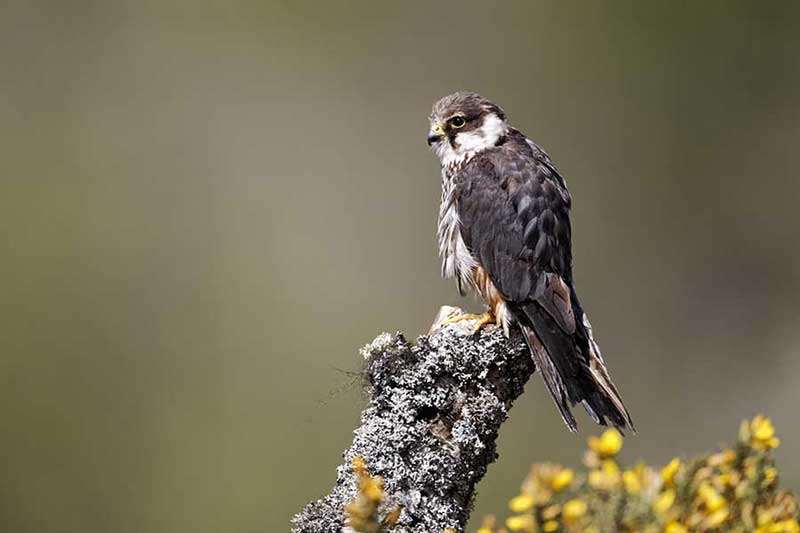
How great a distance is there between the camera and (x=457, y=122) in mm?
4492

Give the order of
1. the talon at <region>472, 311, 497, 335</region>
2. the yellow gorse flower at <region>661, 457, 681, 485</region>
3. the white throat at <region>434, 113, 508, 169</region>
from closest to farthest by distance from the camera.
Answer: the yellow gorse flower at <region>661, 457, 681, 485</region> → the talon at <region>472, 311, 497, 335</region> → the white throat at <region>434, 113, 508, 169</region>

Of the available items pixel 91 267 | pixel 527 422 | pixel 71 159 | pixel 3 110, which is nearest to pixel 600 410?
pixel 527 422

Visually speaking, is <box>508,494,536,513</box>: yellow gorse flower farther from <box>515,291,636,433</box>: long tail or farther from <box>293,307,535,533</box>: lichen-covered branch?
<box>515,291,636,433</box>: long tail

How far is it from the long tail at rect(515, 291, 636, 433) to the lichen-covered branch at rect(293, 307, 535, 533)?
16.6 inches

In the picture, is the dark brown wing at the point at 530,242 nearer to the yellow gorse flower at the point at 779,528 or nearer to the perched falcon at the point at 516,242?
the perched falcon at the point at 516,242

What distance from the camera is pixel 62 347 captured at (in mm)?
8117

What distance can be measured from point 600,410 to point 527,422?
13.1 ft

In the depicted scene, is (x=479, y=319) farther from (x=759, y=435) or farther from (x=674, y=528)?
(x=674, y=528)

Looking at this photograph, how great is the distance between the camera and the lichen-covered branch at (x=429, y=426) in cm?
267

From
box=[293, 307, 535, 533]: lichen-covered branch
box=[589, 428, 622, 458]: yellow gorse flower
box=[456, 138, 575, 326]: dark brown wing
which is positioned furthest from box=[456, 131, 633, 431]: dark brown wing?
box=[589, 428, 622, 458]: yellow gorse flower

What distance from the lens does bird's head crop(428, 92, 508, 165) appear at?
4457 millimetres

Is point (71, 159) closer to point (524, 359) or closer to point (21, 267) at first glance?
point (21, 267)

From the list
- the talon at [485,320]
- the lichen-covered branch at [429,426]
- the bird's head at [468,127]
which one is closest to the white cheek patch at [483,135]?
the bird's head at [468,127]

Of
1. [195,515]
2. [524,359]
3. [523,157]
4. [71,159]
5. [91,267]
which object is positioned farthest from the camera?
[71,159]
